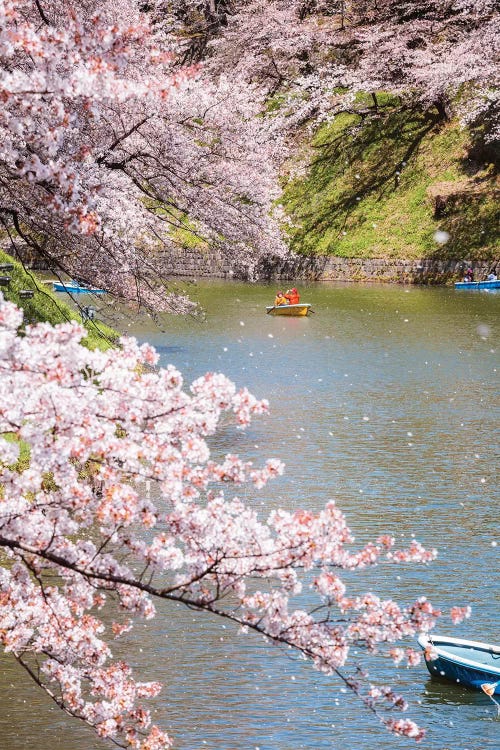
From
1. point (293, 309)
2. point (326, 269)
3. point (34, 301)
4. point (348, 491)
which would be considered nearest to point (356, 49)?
point (326, 269)

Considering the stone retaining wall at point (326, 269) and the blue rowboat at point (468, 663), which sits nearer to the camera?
the blue rowboat at point (468, 663)

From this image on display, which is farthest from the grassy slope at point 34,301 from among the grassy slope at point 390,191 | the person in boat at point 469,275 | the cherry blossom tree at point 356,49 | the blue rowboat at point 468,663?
the cherry blossom tree at point 356,49

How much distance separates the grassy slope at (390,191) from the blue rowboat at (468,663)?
120ft

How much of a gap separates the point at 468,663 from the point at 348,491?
6028 millimetres

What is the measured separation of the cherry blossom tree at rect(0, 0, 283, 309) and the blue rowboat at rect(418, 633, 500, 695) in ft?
17.8

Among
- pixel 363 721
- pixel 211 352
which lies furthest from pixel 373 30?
pixel 363 721

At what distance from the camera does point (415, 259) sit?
47.4 metres

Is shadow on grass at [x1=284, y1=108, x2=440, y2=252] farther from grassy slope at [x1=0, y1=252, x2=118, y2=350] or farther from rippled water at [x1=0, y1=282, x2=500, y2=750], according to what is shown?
grassy slope at [x1=0, y1=252, x2=118, y2=350]

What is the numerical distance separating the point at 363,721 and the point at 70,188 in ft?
20.1

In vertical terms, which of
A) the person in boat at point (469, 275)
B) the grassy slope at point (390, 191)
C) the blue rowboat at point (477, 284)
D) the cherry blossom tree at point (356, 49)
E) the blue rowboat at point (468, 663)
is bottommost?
the blue rowboat at point (468, 663)

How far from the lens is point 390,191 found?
168 ft

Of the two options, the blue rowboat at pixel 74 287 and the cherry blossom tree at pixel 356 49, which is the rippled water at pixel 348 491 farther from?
the cherry blossom tree at pixel 356 49

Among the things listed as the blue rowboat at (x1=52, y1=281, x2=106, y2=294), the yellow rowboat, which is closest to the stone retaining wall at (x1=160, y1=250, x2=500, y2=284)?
the blue rowboat at (x1=52, y1=281, x2=106, y2=294)

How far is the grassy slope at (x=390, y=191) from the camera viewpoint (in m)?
47.4
